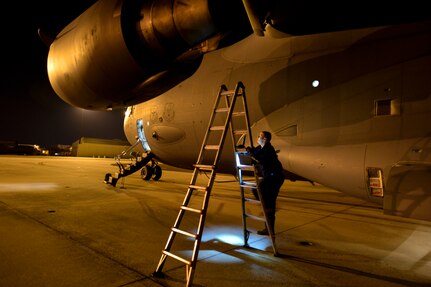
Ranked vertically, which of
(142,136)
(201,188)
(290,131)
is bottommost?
(201,188)

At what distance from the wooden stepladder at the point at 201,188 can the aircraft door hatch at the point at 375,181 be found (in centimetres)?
238

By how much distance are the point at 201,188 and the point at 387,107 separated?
11.7 feet

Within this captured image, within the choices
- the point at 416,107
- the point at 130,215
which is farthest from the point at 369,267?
the point at 130,215

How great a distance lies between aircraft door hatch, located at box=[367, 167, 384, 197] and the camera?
4949 mm

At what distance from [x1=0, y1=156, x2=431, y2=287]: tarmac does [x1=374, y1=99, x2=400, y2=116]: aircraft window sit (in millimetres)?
2121

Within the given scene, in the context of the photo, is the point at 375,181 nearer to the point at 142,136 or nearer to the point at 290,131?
the point at 290,131

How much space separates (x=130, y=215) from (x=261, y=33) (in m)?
4.46

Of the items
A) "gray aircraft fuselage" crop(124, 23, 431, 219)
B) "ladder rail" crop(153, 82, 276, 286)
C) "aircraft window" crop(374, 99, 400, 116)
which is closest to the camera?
"ladder rail" crop(153, 82, 276, 286)

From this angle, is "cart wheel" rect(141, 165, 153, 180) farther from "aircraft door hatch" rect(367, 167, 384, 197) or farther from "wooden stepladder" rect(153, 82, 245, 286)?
"aircraft door hatch" rect(367, 167, 384, 197)

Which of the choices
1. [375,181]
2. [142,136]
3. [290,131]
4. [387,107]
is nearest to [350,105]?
[387,107]

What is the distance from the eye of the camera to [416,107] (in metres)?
4.90

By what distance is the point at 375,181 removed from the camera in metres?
5.01

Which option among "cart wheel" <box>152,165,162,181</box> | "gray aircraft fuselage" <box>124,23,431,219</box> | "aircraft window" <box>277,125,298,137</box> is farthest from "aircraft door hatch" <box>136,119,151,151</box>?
"aircraft window" <box>277,125,298,137</box>

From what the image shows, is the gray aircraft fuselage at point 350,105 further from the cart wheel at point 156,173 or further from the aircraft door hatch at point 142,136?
the cart wheel at point 156,173
